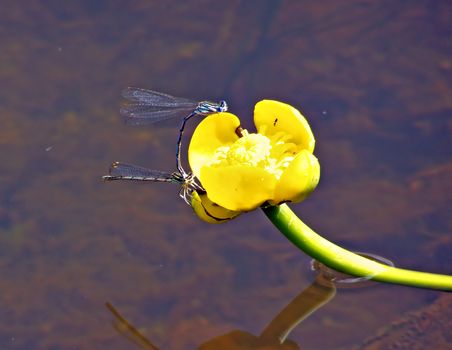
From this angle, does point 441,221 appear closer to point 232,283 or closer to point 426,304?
point 426,304

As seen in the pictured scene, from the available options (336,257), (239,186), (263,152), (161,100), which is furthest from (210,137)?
(161,100)

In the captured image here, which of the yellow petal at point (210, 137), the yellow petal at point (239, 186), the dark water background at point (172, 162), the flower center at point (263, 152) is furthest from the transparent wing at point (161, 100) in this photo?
the yellow petal at point (239, 186)

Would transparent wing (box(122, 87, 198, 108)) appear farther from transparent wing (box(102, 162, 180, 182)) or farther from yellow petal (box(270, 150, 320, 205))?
yellow petal (box(270, 150, 320, 205))

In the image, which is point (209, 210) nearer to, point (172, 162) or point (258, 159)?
point (258, 159)

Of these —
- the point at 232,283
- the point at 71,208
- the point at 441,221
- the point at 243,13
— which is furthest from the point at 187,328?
the point at 243,13

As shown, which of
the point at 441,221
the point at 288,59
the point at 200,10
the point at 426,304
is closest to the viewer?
the point at 426,304

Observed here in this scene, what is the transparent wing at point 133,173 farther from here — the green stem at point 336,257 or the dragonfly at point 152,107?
the green stem at point 336,257

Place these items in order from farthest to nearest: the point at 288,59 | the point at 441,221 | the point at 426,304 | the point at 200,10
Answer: the point at 200,10 < the point at 288,59 < the point at 441,221 < the point at 426,304
